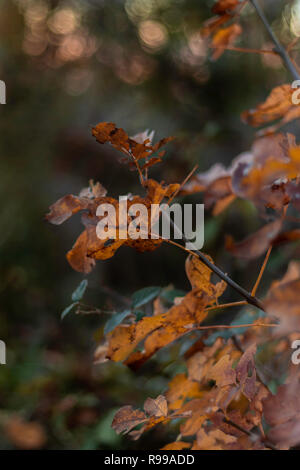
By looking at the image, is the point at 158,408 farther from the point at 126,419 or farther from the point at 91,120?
the point at 91,120

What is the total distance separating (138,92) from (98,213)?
1.48 m

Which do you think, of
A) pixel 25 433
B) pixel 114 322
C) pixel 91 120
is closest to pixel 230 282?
pixel 114 322

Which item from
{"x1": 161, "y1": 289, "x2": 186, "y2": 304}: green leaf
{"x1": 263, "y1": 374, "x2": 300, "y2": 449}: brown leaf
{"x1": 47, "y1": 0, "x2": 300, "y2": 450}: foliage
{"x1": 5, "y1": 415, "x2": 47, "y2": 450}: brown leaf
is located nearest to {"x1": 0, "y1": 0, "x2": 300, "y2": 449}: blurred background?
{"x1": 5, "y1": 415, "x2": 47, "y2": 450}: brown leaf

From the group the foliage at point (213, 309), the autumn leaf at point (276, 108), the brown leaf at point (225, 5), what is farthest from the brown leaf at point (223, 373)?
the brown leaf at point (225, 5)

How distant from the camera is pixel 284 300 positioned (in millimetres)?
238

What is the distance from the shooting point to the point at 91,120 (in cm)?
186

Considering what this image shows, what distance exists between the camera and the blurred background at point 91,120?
153 cm

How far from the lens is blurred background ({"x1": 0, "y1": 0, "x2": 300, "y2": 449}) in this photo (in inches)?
60.2

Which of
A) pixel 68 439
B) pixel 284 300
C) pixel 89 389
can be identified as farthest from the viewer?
pixel 89 389

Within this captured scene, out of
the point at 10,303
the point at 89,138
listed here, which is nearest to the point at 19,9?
the point at 89,138

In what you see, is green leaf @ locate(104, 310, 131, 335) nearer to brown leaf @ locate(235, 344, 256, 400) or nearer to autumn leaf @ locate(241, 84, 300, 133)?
brown leaf @ locate(235, 344, 256, 400)

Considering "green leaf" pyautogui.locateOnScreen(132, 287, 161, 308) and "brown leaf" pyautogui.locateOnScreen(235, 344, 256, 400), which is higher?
"green leaf" pyautogui.locateOnScreen(132, 287, 161, 308)

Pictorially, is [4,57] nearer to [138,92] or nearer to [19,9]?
[19,9]
